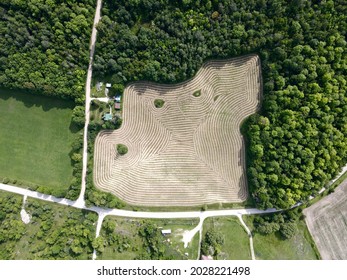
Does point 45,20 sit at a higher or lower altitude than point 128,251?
higher

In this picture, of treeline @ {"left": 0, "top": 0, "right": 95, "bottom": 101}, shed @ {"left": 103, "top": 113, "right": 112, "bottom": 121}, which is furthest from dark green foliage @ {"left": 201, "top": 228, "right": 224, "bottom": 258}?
treeline @ {"left": 0, "top": 0, "right": 95, "bottom": 101}

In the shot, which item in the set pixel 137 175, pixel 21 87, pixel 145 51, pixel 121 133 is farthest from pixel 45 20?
pixel 137 175

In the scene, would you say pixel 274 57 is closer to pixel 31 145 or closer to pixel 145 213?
pixel 145 213

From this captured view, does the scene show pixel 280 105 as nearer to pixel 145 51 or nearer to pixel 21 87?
pixel 145 51

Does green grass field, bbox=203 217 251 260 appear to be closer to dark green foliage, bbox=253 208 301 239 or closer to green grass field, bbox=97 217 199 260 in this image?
dark green foliage, bbox=253 208 301 239

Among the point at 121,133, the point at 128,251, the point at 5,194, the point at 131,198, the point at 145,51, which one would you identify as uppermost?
the point at 145,51
